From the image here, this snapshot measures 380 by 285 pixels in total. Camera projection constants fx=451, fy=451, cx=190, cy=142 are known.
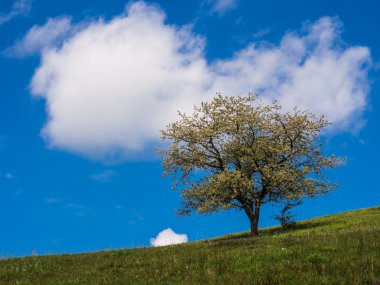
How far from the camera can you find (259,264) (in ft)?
51.4

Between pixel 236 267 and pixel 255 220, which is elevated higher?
pixel 255 220

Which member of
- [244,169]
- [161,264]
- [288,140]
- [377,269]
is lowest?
[377,269]

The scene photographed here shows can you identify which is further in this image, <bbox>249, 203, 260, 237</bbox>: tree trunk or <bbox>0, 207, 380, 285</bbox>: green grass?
<bbox>249, 203, 260, 237</bbox>: tree trunk

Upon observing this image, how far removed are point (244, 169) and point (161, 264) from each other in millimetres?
24342

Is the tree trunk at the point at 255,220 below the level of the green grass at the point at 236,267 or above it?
above

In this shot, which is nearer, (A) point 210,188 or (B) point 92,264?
(B) point 92,264

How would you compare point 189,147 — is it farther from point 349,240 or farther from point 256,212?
point 349,240

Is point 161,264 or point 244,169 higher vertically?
point 244,169

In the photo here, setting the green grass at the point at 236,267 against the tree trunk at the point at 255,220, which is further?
the tree trunk at the point at 255,220

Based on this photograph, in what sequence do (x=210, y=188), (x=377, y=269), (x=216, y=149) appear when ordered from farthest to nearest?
(x=216, y=149)
(x=210, y=188)
(x=377, y=269)

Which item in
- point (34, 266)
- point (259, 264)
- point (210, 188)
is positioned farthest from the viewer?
point (210, 188)

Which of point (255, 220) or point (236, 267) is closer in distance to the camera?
point (236, 267)

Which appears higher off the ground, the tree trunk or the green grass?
the tree trunk

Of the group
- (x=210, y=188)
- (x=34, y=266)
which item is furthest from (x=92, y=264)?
(x=210, y=188)
